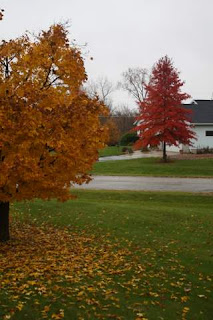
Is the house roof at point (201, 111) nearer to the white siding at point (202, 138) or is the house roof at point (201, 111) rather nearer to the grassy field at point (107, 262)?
the white siding at point (202, 138)

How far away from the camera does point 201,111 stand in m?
45.7

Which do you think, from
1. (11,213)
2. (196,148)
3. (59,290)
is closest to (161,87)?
(196,148)

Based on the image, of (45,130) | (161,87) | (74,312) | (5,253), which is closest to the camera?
(74,312)

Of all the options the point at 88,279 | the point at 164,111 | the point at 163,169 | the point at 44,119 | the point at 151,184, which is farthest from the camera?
the point at 164,111

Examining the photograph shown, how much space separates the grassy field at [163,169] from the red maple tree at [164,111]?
80.3 inches

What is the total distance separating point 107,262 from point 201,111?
38.7m

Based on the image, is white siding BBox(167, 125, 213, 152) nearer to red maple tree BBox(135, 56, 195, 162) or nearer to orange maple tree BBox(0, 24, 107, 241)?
red maple tree BBox(135, 56, 195, 162)

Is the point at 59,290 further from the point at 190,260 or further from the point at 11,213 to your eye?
the point at 11,213

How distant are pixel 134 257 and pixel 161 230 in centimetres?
311

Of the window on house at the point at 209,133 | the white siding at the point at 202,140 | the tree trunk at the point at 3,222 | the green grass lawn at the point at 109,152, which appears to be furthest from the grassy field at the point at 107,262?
the green grass lawn at the point at 109,152

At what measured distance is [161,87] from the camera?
33312 millimetres

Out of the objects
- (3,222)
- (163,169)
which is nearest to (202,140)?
(163,169)

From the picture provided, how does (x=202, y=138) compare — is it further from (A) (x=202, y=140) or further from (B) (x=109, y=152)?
(B) (x=109, y=152)

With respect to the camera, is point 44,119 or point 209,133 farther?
point 209,133
